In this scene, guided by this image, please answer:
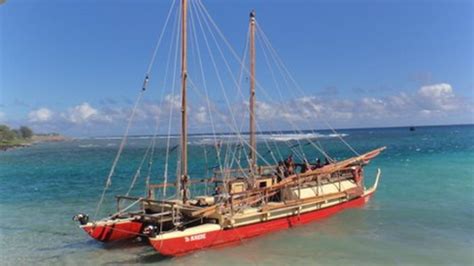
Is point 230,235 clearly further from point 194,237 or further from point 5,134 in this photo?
point 5,134

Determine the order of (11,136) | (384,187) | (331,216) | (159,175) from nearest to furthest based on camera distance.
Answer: (331,216) < (384,187) < (159,175) < (11,136)

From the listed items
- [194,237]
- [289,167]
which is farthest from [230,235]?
[289,167]

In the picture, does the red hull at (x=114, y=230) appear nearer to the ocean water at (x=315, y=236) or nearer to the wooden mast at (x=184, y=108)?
the ocean water at (x=315, y=236)

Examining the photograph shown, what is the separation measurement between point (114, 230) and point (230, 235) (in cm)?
541

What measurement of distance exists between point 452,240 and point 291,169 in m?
10.1

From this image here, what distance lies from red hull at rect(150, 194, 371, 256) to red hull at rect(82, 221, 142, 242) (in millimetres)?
3414

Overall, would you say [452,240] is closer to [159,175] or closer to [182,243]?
[182,243]

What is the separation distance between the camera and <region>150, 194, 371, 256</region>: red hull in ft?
61.9

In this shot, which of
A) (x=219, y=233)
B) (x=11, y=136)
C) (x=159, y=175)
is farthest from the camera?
(x=11, y=136)

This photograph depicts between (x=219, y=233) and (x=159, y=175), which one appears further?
(x=159, y=175)

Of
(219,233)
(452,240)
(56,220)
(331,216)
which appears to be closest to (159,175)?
(56,220)

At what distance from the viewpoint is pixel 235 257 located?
1928 centimetres

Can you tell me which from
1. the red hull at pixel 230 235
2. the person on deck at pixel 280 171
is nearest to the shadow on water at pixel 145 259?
the red hull at pixel 230 235

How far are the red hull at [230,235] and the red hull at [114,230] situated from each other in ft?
11.2
